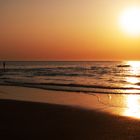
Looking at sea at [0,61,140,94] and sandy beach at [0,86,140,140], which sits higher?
sea at [0,61,140,94]

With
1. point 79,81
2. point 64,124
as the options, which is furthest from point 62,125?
point 79,81

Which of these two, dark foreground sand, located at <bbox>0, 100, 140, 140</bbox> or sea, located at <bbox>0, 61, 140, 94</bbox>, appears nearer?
dark foreground sand, located at <bbox>0, 100, 140, 140</bbox>

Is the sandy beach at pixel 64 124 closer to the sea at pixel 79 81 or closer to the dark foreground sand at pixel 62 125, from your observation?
the dark foreground sand at pixel 62 125

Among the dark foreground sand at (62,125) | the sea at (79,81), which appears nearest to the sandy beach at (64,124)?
the dark foreground sand at (62,125)

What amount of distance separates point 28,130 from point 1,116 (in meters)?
2.21

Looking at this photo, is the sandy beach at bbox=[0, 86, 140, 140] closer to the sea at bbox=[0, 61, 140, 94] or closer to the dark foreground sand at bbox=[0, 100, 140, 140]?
the dark foreground sand at bbox=[0, 100, 140, 140]

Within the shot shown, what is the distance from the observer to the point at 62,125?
351 inches

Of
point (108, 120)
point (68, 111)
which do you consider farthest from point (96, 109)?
point (108, 120)

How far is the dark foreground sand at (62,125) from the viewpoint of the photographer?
771cm

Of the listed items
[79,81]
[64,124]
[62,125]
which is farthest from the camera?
[79,81]

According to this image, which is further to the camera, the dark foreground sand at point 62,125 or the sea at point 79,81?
the sea at point 79,81

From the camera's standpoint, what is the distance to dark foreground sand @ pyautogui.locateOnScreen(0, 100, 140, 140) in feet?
25.3

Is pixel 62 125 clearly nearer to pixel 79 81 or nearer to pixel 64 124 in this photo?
pixel 64 124

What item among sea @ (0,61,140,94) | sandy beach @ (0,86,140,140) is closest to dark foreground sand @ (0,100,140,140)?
sandy beach @ (0,86,140,140)
